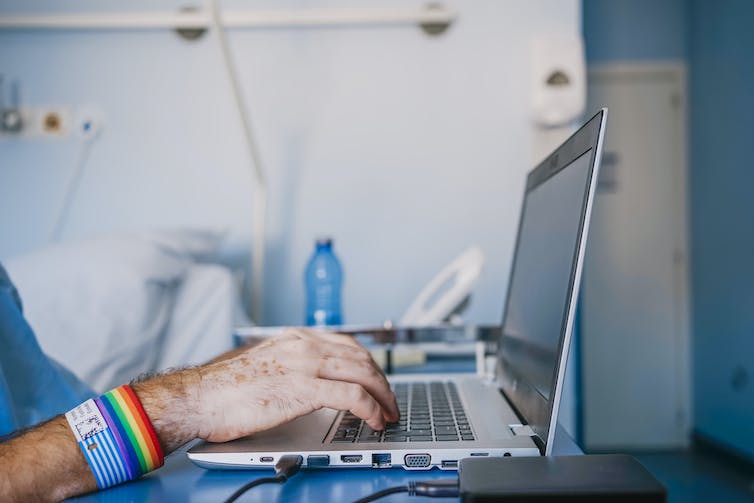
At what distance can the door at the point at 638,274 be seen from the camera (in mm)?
3527

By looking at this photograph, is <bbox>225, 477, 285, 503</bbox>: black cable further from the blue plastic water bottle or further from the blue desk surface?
the blue plastic water bottle

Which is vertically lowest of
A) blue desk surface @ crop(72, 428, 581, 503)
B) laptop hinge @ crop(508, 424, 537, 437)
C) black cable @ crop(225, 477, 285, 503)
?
blue desk surface @ crop(72, 428, 581, 503)

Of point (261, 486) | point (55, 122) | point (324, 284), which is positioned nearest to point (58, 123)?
point (55, 122)

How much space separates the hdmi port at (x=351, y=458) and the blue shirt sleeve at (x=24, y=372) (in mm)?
480

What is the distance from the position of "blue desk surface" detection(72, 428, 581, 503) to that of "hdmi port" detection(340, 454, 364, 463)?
0.03 feet

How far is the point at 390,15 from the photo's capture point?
218 cm

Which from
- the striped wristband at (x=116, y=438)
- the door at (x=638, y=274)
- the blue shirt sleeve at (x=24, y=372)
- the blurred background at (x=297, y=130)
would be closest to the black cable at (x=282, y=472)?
the striped wristband at (x=116, y=438)

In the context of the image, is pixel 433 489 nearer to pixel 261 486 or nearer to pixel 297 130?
pixel 261 486

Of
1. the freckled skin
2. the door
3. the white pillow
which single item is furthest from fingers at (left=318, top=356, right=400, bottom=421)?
the door

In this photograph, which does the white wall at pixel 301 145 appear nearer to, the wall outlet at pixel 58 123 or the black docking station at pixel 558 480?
the wall outlet at pixel 58 123

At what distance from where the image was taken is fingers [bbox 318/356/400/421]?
634mm

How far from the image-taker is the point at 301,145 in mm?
2250

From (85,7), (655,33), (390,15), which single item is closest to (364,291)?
(390,15)

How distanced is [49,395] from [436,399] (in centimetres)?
51
